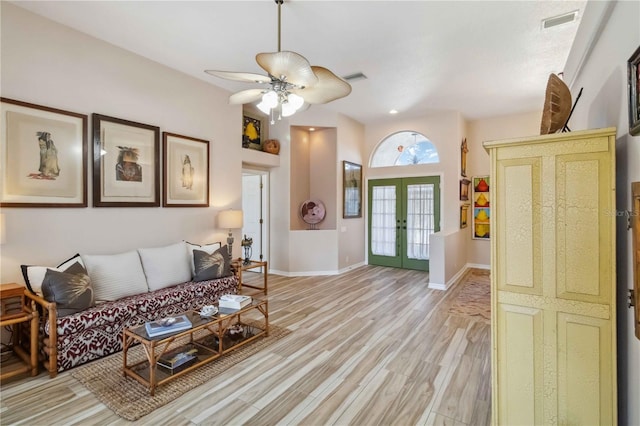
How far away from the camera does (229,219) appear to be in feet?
15.0

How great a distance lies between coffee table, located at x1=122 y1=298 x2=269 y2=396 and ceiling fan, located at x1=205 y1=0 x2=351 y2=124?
1.97m

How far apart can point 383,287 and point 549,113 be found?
3.84 m

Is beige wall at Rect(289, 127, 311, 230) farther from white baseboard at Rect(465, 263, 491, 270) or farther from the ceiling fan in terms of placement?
white baseboard at Rect(465, 263, 491, 270)

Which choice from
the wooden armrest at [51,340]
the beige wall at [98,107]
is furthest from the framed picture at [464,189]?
the wooden armrest at [51,340]

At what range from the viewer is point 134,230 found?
12.3 feet

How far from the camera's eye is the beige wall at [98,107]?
2.85 m

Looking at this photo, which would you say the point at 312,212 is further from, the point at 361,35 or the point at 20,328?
the point at 20,328

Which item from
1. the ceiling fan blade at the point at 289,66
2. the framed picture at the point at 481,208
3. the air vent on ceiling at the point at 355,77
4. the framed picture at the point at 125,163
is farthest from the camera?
the framed picture at the point at 481,208

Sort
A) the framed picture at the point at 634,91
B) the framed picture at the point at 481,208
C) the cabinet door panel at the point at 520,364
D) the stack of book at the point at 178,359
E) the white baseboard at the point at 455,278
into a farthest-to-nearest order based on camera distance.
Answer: the framed picture at the point at 481,208 → the white baseboard at the point at 455,278 → the stack of book at the point at 178,359 → the cabinet door panel at the point at 520,364 → the framed picture at the point at 634,91

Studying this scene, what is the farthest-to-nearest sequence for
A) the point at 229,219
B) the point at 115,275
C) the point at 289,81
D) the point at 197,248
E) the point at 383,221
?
the point at 383,221 < the point at 229,219 < the point at 197,248 < the point at 115,275 < the point at 289,81

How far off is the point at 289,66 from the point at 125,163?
260cm

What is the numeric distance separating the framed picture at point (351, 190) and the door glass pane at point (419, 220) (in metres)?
1.12

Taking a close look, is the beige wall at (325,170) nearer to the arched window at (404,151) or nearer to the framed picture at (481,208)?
the arched window at (404,151)

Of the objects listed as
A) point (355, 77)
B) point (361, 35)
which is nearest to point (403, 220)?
point (355, 77)
